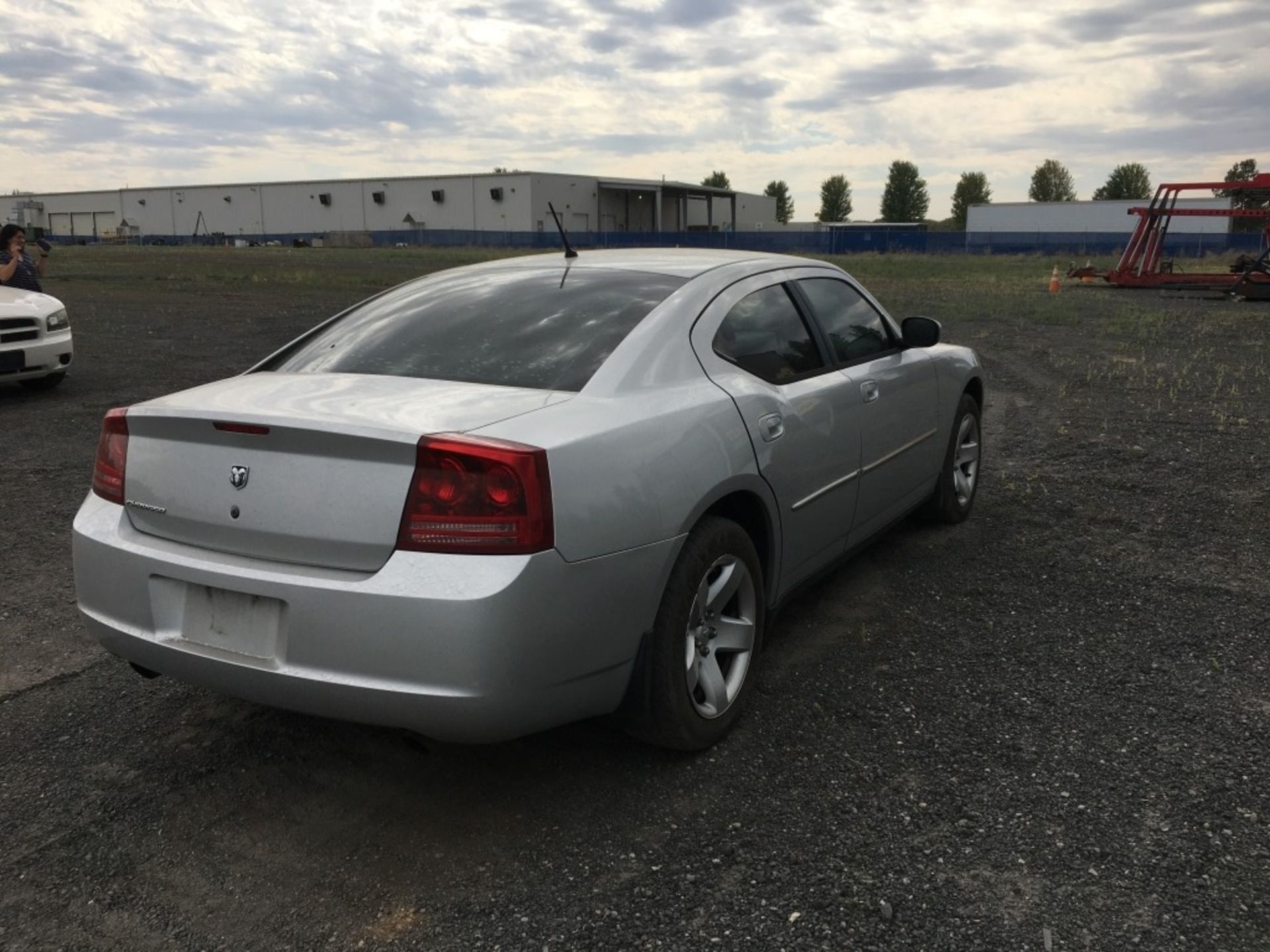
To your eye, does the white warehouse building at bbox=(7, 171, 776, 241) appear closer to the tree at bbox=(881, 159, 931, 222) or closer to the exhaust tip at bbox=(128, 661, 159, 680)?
the tree at bbox=(881, 159, 931, 222)

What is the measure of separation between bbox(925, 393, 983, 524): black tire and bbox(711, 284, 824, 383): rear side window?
1.65 metres

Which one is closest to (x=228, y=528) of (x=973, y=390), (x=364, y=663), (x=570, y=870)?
(x=364, y=663)

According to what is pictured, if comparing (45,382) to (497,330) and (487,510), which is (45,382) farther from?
(487,510)

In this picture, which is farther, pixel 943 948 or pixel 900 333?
pixel 900 333

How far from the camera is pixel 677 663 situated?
3.02 metres

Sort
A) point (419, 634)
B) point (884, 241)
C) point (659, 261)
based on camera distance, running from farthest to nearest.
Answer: point (884, 241), point (659, 261), point (419, 634)

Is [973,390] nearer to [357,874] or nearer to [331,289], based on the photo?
[357,874]

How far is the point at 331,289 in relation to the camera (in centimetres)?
2552

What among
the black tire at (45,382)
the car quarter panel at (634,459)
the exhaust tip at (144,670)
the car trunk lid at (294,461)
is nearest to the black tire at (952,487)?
the car quarter panel at (634,459)

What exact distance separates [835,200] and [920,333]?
136 meters

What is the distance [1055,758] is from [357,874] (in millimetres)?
2091

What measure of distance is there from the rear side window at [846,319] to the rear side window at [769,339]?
209mm

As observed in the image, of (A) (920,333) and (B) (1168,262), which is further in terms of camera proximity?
(B) (1168,262)

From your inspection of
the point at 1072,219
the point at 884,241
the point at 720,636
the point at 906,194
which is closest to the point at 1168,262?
the point at 720,636
